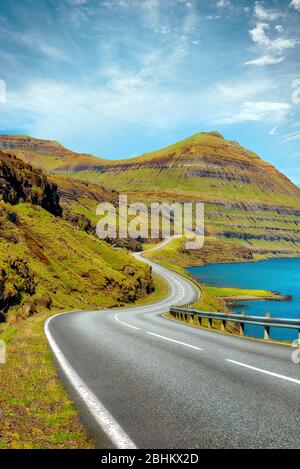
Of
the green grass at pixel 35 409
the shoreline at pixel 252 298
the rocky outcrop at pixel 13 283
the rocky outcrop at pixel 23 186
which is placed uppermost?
the rocky outcrop at pixel 23 186

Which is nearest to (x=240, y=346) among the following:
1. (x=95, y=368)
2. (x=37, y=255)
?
(x=95, y=368)

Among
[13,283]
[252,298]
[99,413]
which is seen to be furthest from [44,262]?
[252,298]

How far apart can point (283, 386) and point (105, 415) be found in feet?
12.3

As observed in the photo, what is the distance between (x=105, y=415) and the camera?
6371 mm

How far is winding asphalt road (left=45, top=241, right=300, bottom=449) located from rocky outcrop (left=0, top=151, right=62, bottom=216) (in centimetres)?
5169

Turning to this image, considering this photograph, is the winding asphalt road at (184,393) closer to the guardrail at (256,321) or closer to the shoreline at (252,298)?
the guardrail at (256,321)

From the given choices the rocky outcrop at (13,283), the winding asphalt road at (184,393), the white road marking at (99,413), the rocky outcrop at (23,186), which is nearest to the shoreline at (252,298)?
the rocky outcrop at (23,186)

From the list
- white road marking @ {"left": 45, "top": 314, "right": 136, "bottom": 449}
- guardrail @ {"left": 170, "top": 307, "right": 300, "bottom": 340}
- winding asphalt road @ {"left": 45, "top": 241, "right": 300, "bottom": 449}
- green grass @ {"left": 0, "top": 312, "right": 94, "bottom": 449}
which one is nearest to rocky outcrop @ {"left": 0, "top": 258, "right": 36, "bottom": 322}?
guardrail @ {"left": 170, "top": 307, "right": 300, "bottom": 340}

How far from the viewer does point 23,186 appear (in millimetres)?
66125

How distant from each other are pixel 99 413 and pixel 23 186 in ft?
→ 211

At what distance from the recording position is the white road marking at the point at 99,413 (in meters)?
5.25

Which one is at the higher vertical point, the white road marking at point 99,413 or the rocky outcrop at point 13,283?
the white road marking at point 99,413

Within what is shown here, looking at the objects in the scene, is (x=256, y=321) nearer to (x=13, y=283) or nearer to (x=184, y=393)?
(x=184, y=393)

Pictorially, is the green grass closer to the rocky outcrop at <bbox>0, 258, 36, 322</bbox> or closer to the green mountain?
the green mountain
